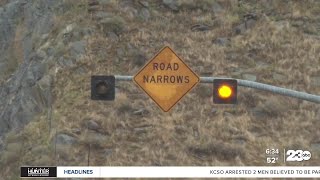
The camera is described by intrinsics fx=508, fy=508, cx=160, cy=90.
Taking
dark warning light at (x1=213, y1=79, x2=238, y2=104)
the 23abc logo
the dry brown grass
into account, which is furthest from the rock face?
dark warning light at (x1=213, y1=79, x2=238, y2=104)

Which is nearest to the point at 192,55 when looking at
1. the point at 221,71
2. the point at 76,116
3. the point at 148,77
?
the point at 221,71

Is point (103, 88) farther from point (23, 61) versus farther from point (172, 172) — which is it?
point (23, 61)

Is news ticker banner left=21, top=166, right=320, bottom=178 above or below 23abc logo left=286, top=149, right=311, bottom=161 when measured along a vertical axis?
below

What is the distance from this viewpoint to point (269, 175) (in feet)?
76.1

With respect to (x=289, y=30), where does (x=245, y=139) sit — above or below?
below

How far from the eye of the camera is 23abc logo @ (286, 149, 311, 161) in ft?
78.8

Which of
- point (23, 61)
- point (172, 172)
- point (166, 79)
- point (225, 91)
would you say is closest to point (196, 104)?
point (172, 172)

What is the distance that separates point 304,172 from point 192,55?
31.1 feet

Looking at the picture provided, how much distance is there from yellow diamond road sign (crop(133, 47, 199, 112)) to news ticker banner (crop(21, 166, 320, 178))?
295 inches

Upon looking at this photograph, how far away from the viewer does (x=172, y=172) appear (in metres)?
23.2

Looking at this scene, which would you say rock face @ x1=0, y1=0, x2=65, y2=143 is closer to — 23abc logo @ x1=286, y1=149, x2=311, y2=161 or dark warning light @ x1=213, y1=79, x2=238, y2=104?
23abc logo @ x1=286, y1=149, x2=311, y2=161

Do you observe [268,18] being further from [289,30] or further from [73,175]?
[73,175]

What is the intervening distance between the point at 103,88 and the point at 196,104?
15.0 m

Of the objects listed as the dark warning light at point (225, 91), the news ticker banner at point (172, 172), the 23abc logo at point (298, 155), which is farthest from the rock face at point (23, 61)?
the dark warning light at point (225, 91)
